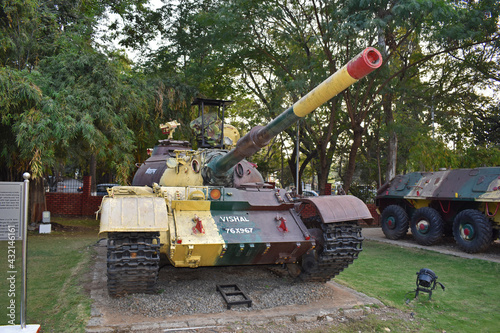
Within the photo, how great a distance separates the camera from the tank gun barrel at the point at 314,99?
432 cm

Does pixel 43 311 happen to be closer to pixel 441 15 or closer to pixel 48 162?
pixel 48 162

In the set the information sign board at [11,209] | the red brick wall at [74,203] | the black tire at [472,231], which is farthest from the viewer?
the red brick wall at [74,203]

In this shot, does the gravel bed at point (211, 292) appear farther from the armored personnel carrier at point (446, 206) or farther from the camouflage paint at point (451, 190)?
the camouflage paint at point (451, 190)

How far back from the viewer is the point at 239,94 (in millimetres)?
22672

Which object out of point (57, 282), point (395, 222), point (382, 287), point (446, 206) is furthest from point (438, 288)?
point (57, 282)

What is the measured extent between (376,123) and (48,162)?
19.1 metres

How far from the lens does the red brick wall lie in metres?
18.2

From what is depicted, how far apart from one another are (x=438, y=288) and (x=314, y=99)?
514cm

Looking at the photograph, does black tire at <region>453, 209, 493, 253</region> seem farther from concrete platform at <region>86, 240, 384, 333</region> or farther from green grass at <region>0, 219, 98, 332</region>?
green grass at <region>0, 219, 98, 332</region>

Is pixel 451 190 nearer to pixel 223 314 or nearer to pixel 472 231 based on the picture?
pixel 472 231

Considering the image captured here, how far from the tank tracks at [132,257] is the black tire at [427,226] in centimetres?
947

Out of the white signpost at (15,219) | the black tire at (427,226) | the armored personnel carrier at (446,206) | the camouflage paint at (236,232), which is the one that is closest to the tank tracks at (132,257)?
the camouflage paint at (236,232)

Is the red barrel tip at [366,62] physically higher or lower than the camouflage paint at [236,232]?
higher

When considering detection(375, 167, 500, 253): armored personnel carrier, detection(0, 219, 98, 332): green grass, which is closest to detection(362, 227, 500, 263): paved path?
detection(375, 167, 500, 253): armored personnel carrier
